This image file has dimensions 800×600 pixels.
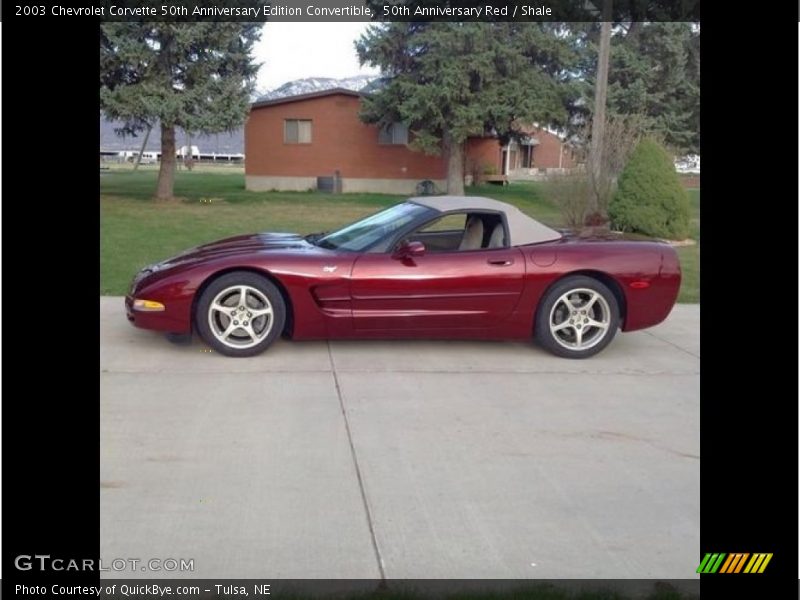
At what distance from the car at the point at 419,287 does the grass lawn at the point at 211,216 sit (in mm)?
2941

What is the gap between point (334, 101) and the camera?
3431 cm

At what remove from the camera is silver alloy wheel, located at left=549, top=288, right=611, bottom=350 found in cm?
709

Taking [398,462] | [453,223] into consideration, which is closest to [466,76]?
[453,223]

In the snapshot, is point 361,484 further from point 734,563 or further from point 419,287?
point 419,287

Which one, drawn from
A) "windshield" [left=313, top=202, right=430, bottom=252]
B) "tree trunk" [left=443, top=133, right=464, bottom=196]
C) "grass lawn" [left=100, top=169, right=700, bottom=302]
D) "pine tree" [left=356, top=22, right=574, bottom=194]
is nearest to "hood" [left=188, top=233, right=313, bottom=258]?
"windshield" [left=313, top=202, right=430, bottom=252]

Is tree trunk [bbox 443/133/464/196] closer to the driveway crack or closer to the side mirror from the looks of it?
the side mirror

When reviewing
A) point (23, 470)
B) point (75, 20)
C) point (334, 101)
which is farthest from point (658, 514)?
point (334, 101)

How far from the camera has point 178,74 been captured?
2505cm

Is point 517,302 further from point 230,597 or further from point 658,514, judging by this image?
point 230,597

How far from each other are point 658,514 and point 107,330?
196 inches

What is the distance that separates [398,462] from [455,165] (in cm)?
2748

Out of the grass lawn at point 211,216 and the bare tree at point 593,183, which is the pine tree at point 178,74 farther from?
the bare tree at point 593,183

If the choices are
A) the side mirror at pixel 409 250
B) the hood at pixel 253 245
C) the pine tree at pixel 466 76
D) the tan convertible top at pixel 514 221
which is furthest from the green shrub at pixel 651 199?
the pine tree at pixel 466 76

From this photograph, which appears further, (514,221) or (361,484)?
(514,221)
